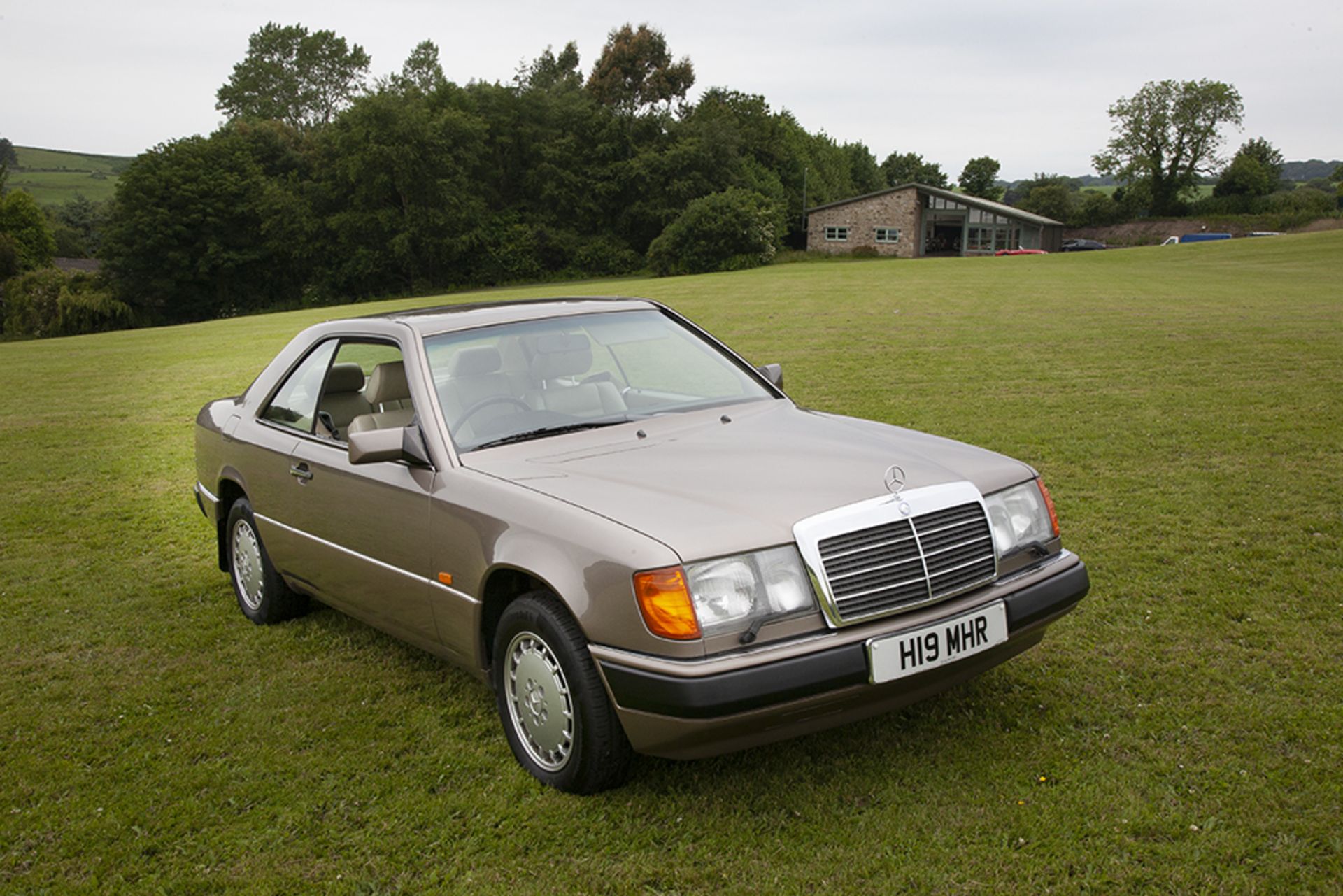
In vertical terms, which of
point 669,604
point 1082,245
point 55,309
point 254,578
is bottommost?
point 55,309

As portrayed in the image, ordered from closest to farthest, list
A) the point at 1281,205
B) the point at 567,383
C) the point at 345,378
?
1. the point at 567,383
2. the point at 345,378
3. the point at 1281,205

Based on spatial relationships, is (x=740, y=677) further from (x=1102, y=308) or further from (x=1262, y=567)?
(x=1102, y=308)

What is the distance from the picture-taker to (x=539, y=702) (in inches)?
132

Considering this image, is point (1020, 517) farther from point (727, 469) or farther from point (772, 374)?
point (772, 374)

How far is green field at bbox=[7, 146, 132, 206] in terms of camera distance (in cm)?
12294

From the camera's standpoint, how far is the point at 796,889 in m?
Answer: 2.78

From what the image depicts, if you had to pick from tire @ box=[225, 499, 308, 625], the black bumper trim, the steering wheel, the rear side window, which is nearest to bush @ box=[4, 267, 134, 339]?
tire @ box=[225, 499, 308, 625]

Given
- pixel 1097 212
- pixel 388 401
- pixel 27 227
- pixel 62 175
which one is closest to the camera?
pixel 388 401

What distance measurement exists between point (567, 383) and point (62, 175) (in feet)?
546

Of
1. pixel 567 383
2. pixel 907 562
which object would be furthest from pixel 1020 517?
pixel 567 383

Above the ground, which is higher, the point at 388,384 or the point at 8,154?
the point at 8,154

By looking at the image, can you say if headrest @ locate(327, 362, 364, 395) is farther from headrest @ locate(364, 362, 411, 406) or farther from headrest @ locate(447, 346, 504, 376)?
headrest @ locate(447, 346, 504, 376)

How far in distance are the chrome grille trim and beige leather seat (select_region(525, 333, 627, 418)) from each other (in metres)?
1.40

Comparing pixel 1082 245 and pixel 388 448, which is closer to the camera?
pixel 388 448
